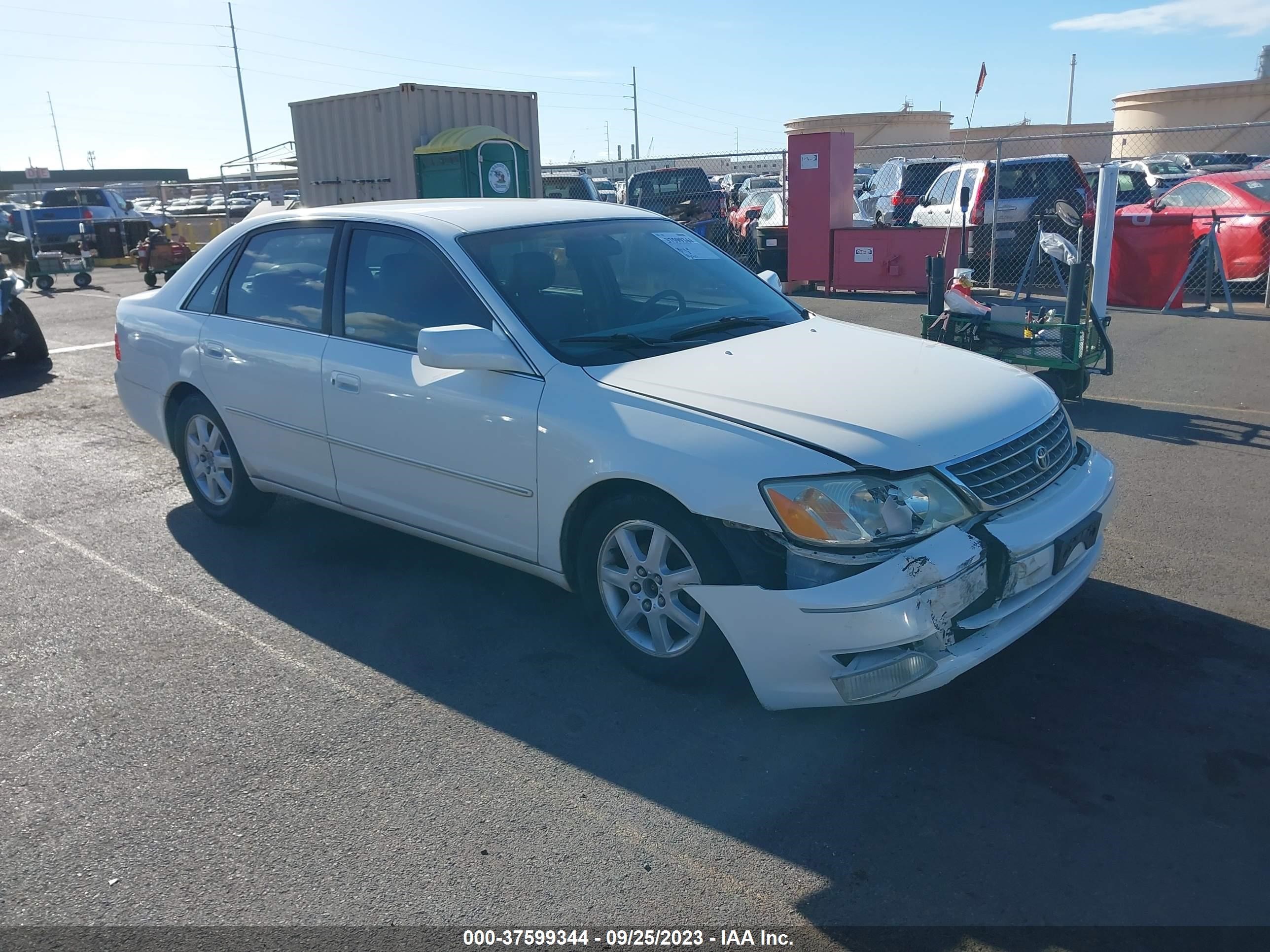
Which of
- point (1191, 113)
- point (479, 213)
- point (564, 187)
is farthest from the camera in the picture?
point (1191, 113)

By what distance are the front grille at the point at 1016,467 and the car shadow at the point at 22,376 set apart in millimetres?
9053

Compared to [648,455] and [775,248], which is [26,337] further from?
[775,248]

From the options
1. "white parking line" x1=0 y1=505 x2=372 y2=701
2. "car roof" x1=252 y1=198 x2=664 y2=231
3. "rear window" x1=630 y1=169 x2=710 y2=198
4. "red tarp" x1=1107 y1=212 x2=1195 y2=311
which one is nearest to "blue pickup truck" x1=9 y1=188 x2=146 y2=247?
"rear window" x1=630 y1=169 x2=710 y2=198

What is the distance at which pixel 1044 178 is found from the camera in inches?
591

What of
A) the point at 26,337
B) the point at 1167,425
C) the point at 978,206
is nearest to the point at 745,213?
the point at 978,206

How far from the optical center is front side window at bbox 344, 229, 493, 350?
4277mm

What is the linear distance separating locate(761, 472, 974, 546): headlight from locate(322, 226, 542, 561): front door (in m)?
1.07

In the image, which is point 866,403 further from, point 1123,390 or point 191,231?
point 191,231

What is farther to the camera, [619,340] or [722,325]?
[722,325]

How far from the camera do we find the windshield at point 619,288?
13.6ft

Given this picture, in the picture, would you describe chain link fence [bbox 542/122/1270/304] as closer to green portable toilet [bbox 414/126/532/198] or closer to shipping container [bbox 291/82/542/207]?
shipping container [bbox 291/82/542/207]

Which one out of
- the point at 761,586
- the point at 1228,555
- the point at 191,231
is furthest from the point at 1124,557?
the point at 191,231

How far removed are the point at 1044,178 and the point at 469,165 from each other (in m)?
8.25

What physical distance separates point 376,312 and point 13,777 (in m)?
2.25
